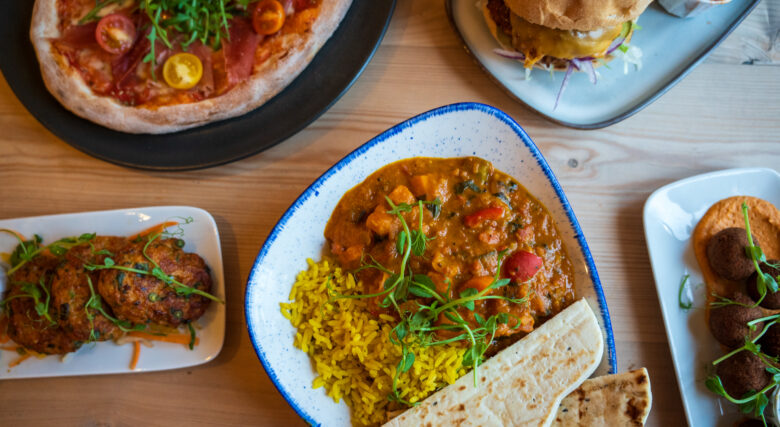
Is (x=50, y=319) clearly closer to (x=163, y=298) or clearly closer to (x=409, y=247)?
(x=163, y=298)

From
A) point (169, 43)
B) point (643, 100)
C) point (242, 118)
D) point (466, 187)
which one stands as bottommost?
point (466, 187)

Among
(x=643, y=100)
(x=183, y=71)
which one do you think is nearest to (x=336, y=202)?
(x=183, y=71)

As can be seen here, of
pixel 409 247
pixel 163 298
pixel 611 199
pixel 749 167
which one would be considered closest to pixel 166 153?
pixel 163 298

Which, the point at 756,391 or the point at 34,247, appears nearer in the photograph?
the point at 756,391

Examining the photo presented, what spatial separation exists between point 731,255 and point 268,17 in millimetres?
2805

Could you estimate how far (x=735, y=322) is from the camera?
102 inches

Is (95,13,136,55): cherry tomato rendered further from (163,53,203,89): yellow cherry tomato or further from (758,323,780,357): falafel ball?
(758,323,780,357): falafel ball

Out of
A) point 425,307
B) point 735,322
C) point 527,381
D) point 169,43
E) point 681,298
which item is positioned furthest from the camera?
point 169,43

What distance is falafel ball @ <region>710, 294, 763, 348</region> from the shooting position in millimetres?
2584

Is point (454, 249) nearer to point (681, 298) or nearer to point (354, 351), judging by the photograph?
point (354, 351)

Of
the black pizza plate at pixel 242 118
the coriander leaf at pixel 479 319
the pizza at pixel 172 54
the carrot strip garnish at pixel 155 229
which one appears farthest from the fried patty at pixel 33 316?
the coriander leaf at pixel 479 319

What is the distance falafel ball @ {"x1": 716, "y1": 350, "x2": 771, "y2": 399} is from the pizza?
277cm

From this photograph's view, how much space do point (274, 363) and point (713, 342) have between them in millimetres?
2359

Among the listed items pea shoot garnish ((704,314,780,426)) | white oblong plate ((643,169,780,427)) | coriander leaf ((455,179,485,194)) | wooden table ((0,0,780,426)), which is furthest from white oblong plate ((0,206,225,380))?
pea shoot garnish ((704,314,780,426))
